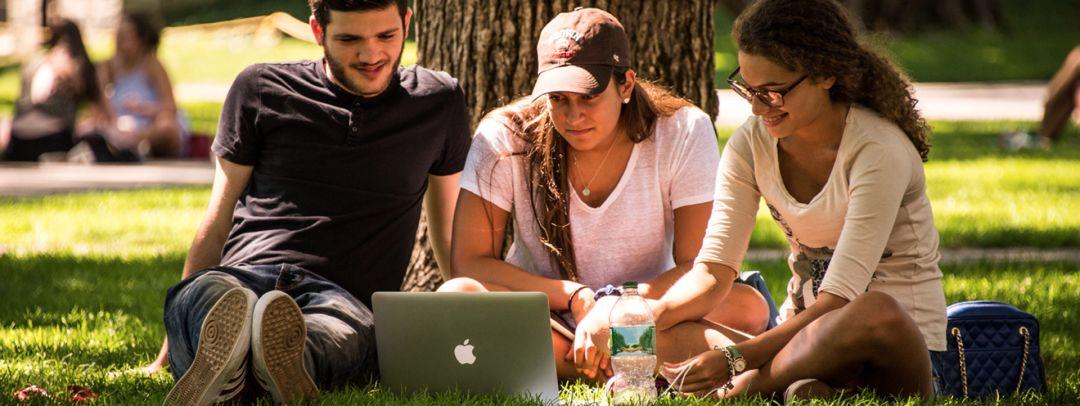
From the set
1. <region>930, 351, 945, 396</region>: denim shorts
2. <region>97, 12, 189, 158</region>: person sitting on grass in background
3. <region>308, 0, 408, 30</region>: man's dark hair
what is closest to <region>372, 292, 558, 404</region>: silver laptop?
<region>308, 0, 408, 30</region>: man's dark hair

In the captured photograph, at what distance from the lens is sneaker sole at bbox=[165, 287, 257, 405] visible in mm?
4020

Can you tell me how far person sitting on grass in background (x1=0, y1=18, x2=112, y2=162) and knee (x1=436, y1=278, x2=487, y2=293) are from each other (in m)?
8.29

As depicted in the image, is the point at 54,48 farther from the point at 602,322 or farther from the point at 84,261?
the point at 602,322

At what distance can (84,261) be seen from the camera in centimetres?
791

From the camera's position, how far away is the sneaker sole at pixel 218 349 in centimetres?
402

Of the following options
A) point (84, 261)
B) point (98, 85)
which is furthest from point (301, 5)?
point (84, 261)

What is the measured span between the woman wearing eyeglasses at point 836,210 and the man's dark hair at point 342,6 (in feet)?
3.86

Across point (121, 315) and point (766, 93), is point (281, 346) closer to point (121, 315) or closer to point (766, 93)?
point (766, 93)

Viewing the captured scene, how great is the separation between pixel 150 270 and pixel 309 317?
3.40 meters

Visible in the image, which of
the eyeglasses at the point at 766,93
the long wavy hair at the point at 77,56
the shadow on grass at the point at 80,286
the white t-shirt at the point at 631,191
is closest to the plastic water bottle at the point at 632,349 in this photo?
the white t-shirt at the point at 631,191

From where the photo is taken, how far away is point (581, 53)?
15.1ft

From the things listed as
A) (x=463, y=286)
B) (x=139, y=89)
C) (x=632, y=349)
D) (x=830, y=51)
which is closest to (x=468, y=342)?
(x=463, y=286)

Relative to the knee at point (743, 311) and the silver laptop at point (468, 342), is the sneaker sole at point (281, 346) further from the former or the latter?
the knee at point (743, 311)

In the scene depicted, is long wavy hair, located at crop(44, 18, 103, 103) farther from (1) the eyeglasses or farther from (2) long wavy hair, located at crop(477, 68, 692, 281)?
(1) the eyeglasses
